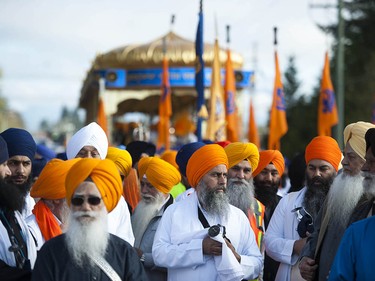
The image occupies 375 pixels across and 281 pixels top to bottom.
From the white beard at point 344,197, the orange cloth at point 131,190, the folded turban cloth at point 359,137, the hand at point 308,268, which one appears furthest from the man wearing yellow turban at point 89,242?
the orange cloth at point 131,190

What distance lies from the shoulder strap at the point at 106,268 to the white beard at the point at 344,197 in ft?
5.31

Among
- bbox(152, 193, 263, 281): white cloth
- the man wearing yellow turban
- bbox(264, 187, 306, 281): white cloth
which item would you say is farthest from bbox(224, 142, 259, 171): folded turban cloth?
the man wearing yellow turban

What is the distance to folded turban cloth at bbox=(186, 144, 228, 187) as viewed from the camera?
613 centimetres

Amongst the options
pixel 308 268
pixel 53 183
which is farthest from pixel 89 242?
pixel 308 268

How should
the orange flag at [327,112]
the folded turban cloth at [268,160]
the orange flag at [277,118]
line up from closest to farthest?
the folded turban cloth at [268,160], the orange flag at [277,118], the orange flag at [327,112]

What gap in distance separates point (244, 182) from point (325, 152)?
0.72 m

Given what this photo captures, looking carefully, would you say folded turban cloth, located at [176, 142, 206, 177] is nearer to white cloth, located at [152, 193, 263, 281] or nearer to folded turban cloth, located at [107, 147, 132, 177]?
folded turban cloth, located at [107, 147, 132, 177]

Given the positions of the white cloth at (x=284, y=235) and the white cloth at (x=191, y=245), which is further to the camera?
the white cloth at (x=284, y=235)

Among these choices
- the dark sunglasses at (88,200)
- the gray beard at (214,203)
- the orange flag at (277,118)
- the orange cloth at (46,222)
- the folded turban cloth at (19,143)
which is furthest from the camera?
the orange flag at (277,118)

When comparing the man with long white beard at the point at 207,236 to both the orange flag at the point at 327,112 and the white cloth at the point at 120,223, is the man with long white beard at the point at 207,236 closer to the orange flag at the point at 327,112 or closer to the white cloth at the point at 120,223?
the white cloth at the point at 120,223

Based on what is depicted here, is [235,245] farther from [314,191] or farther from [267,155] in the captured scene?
[267,155]

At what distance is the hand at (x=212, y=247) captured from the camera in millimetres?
5684

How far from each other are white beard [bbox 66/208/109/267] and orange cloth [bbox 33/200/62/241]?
644 millimetres

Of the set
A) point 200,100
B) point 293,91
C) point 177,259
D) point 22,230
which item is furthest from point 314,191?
point 293,91
